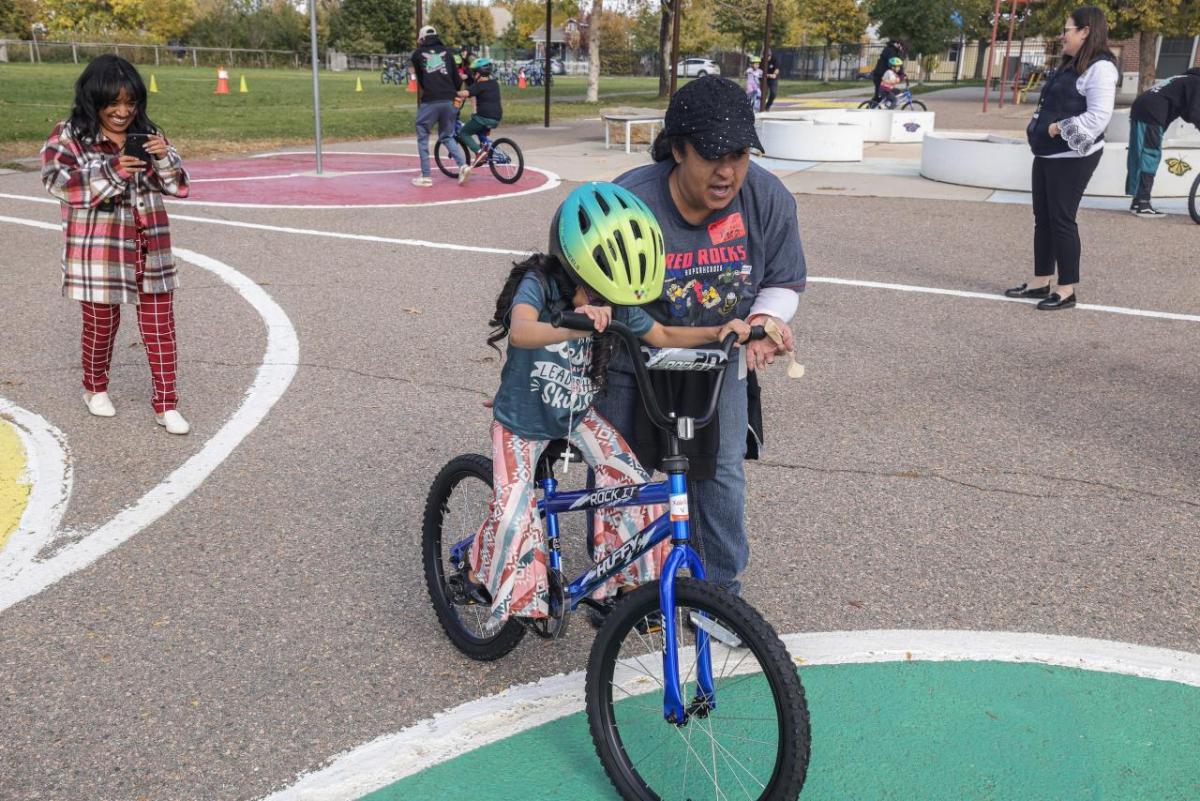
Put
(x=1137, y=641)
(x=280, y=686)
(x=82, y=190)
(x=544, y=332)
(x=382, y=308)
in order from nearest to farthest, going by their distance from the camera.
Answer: (x=544, y=332), (x=280, y=686), (x=1137, y=641), (x=82, y=190), (x=382, y=308)

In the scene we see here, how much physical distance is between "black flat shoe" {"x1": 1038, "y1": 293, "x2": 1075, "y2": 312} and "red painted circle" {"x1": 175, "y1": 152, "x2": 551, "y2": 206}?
7368 millimetres

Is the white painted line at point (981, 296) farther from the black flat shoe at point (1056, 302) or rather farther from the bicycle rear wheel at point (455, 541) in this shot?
the bicycle rear wheel at point (455, 541)

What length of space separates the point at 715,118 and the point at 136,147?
127 inches

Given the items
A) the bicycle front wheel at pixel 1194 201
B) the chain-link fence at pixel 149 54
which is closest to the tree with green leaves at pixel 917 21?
the chain-link fence at pixel 149 54

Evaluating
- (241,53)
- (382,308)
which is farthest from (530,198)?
(241,53)

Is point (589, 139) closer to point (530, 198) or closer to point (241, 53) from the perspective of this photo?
point (530, 198)

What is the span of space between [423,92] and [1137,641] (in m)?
12.2

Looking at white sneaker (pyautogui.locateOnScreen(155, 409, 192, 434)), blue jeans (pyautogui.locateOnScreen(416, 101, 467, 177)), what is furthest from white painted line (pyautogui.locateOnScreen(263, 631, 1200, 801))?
blue jeans (pyautogui.locateOnScreen(416, 101, 467, 177))

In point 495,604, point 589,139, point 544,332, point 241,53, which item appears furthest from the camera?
point 241,53

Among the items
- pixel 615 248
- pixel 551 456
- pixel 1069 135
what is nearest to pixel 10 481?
pixel 551 456

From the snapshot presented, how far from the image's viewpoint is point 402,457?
5.10 m

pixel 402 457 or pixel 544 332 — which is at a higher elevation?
pixel 544 332

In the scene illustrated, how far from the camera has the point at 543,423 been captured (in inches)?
119

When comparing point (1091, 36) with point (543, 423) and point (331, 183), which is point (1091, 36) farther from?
point (331, 183)
